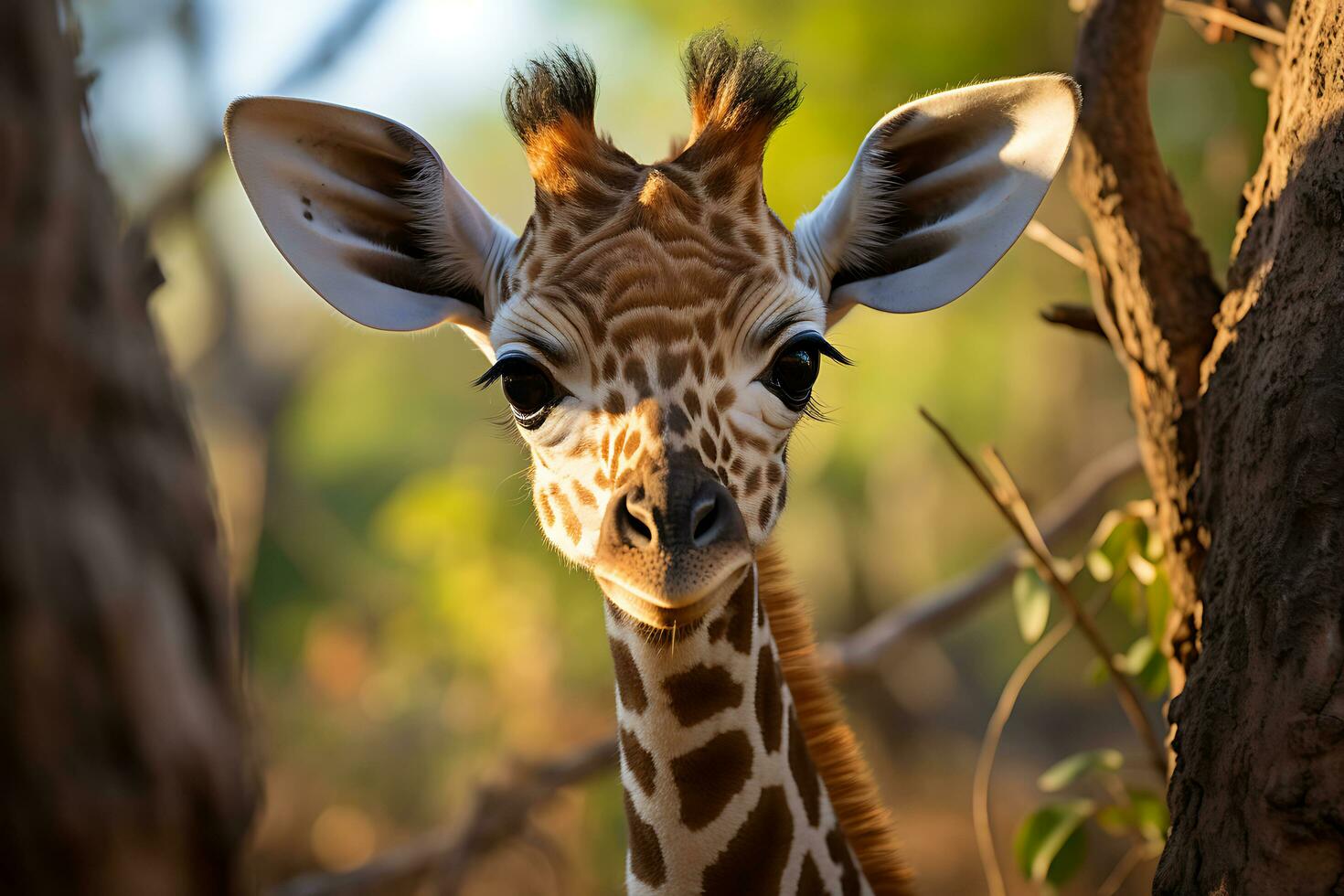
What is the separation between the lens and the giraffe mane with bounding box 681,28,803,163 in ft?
9.40

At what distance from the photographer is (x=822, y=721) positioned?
306cm

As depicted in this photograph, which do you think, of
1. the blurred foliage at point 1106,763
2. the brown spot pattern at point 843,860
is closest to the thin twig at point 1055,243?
the blurred foliage at point 1106,763

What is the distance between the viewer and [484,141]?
24.7m

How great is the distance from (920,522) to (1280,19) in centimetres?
1549

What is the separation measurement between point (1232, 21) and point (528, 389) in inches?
82.8

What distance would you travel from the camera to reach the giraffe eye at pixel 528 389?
257 cm

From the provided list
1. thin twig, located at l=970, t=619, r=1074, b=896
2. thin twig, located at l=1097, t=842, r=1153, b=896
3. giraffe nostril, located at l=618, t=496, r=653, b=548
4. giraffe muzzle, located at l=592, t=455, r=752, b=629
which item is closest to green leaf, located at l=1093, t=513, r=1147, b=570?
thin twig, located at l=970, t=619, r=1074, b=896

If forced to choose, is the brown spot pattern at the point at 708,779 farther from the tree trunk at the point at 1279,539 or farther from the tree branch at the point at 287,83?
the tree branch at the point at 287,83

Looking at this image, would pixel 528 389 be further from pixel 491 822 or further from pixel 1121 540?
pixel 491 822

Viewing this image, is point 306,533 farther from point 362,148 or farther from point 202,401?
point 362,148

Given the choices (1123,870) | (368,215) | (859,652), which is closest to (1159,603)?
(1123,870)

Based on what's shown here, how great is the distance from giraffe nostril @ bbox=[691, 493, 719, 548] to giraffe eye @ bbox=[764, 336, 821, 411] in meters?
0.50

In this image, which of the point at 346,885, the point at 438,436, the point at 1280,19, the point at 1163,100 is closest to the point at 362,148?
the point at 1280,19

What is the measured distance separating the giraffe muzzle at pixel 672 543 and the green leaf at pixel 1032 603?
154cm
